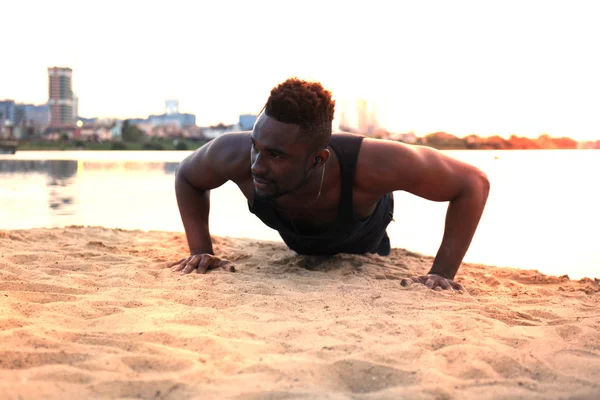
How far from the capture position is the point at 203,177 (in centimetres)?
438

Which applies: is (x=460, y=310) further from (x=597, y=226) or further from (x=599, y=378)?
(x=597, y=226)

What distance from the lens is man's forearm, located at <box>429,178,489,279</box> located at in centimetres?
392

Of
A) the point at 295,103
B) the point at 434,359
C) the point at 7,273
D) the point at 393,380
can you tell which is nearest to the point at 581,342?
the point at 434,359

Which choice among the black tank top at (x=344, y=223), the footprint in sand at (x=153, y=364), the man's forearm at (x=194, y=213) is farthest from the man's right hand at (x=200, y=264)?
the footprint in sand at (x=153, y=364)

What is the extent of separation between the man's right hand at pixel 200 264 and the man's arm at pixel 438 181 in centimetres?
107

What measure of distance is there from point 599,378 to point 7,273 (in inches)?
123

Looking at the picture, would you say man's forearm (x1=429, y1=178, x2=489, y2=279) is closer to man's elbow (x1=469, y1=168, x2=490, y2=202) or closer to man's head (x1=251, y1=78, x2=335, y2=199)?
man's elbow (x1=469, y1=168, x2=490, y2=202)

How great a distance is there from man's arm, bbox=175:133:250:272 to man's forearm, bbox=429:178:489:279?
1371 millimetres

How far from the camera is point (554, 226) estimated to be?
7.37 m

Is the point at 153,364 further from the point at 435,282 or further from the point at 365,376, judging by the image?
the point at 435,282

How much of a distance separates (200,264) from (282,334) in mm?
1553

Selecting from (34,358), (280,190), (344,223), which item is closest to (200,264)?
(280,190)

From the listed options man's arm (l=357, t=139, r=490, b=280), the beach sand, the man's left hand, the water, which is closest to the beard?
man's arm (l=357, t=139, r=490, b=280)

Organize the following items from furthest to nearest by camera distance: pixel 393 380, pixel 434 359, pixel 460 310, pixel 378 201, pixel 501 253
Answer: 1. pixel 501 253
2. pixel 378 201
3. pixel 460 310
4. pixel 434 359
5. pixel 393 380
